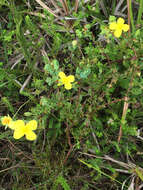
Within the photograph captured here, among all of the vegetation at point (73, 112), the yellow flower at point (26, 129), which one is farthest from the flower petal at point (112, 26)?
the yellow flower at point (26, 129)

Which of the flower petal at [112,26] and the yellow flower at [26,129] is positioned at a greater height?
the flower petal at [112,26]

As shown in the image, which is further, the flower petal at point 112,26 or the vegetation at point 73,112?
the vegetation at point 73,112

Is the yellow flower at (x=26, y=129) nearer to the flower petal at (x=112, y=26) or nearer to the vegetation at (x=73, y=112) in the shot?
the vegetation at (x=73, y=112)

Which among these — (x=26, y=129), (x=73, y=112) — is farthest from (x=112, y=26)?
(x=26, y=129)

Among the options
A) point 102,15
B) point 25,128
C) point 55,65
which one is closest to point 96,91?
point 55,65

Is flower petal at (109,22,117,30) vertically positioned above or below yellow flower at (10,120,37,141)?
above

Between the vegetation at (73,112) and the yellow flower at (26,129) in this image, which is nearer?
the yellow flower at (26,129)

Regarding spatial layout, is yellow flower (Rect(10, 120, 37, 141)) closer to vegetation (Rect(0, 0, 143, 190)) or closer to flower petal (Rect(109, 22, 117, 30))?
vegetation (Rect(0, 0, 143, 190))

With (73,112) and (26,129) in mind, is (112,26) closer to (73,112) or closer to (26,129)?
(73,112)

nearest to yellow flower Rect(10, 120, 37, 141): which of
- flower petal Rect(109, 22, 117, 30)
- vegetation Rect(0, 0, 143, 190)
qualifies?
vegetation Rect(0, 0, 143, 190)
